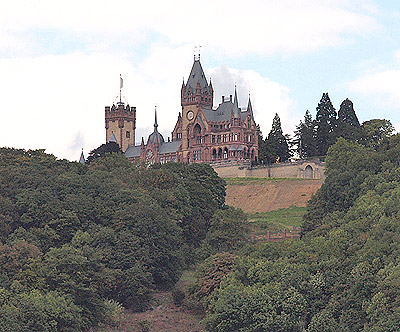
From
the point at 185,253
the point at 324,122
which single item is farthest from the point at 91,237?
the point at 324,122

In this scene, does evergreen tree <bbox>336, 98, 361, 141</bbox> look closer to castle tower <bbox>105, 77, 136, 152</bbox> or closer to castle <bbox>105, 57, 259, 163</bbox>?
castle <bbox>105, 57, 259, 163</bbox>

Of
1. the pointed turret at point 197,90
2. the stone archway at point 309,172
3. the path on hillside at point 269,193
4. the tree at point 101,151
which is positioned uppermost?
the pointed turret at point 197,90

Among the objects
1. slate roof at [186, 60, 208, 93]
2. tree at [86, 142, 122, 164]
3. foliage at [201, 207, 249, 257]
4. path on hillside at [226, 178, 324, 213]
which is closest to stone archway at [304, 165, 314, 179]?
path on hillside at [226, 178, 324, 213]

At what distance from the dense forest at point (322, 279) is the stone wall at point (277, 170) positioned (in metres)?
57.4

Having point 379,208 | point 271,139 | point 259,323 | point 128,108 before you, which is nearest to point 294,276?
point 259,323

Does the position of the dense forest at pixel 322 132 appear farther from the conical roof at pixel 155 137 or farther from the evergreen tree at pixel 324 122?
the conical roof at pixel 155 137

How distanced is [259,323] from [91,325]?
1092cm

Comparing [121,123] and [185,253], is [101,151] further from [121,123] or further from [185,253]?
[185,253]

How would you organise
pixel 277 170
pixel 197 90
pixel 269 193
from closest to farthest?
pixel 269 193 → pixel 277 170 → pixel 197 90

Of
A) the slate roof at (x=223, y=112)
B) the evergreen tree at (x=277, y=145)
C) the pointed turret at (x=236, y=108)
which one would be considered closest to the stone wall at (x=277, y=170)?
the evergreen tree at (x=277, y=145)

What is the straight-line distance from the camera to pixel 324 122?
138 metres

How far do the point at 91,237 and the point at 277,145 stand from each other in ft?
249

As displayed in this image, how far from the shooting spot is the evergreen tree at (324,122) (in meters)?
137

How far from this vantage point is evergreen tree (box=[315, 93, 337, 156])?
5404 inches
